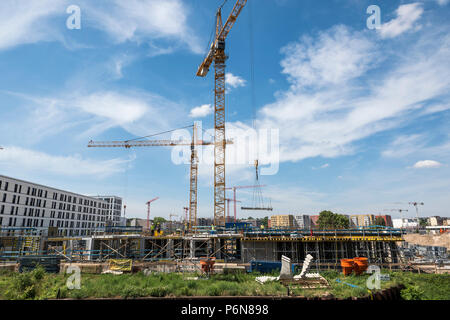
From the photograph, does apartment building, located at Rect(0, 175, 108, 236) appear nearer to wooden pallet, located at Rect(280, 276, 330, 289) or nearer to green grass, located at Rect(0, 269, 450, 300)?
green grass, located at Rect(0, 269, 450, 300)

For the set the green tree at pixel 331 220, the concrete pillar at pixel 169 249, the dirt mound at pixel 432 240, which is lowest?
the dirt mound at pixel 432 240

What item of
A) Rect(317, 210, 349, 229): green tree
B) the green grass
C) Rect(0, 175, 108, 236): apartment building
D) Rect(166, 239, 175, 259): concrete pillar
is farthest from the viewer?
Rect(317, 210, 349, 229): green tree

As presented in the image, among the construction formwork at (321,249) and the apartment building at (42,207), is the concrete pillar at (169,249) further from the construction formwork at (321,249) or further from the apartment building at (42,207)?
the apartment building at (42,207)

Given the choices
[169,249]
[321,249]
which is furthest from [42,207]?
[321,249]

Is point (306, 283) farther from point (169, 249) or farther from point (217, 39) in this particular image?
point (217, 39)

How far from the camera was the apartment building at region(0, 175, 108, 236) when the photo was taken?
177ft

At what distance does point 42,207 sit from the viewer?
63906mm

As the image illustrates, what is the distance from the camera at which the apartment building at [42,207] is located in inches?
2122

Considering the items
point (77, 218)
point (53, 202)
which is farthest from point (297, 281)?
point (77, 218)

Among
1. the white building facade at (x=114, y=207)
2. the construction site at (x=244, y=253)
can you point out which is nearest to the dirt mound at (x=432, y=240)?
the construction site at (x=244, y=253)

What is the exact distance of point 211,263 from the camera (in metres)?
21.8

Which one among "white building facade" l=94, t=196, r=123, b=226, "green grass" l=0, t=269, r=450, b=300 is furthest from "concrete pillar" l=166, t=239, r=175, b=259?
"white building facade" l=94, t=196, r=123, b=226

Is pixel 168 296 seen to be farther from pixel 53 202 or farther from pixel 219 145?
pixel 53 202
